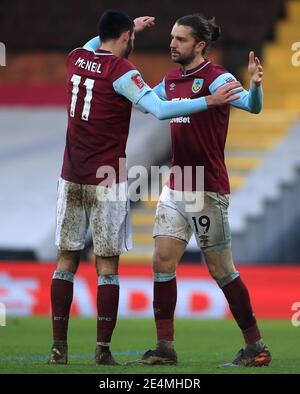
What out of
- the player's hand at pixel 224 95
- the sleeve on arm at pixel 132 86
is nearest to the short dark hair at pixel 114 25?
the sleeve on arm at pixel 132 86

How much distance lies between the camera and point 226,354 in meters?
9.22

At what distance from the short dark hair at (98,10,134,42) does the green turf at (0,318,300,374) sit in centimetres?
224

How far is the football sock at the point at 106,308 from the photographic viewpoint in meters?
7.89

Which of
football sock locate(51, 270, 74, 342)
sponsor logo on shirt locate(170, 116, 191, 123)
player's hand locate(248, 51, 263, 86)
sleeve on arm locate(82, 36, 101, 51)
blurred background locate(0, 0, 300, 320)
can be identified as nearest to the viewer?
player's hand locate(248, 51, 263, 86)

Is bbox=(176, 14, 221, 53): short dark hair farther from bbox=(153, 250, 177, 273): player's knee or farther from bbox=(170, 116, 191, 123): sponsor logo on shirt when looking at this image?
bbox=(153, 250, 177, 273): player's knee

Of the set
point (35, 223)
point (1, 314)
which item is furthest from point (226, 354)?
point (35, 223)

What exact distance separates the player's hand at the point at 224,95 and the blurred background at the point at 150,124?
8.66 meters

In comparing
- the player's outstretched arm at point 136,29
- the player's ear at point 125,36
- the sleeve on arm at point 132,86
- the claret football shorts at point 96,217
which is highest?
the player's outstretched arm at point 136,29

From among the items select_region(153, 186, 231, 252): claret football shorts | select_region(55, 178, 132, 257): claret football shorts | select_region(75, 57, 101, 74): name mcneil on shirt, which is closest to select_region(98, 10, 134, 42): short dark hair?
select_region(75, 57, 101, 74): name mcneil on shirt

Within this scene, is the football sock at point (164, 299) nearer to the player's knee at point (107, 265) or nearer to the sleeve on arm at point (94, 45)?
the player's knee at point (107, 265)

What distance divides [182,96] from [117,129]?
53cm

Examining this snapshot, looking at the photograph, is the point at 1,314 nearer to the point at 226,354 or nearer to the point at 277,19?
the point at 226,354

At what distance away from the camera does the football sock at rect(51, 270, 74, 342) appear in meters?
7.95

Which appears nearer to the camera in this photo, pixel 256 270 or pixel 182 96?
pixel 182 96
